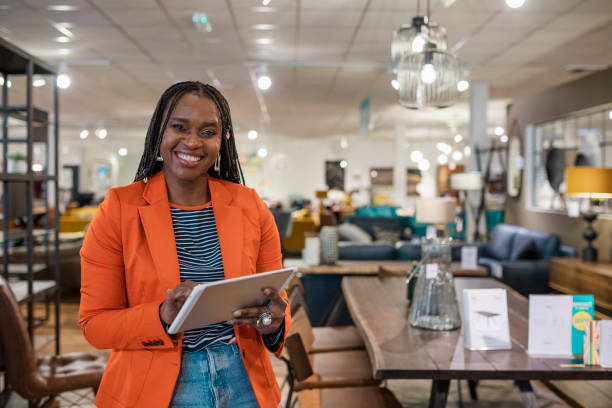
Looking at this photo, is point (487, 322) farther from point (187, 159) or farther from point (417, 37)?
point (417, 37)

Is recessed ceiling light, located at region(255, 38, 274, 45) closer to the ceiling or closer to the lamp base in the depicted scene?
the ceiling

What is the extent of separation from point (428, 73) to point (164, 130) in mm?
2223

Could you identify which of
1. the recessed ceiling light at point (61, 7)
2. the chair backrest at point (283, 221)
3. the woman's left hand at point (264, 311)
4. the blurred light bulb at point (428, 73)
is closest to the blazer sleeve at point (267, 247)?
the woman's left hand at point (264, 311)

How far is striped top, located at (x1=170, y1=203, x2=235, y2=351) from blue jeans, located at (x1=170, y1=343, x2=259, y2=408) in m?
0.03

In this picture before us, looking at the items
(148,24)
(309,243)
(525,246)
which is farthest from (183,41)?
(525,246)

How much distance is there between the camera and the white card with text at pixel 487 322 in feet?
7.48

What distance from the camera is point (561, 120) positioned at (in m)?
7.20

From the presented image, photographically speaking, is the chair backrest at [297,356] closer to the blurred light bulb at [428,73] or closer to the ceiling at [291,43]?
the blurred light bulb at [428,73]

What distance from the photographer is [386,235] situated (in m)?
9.55

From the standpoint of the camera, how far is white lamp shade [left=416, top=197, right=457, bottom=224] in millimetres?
4793

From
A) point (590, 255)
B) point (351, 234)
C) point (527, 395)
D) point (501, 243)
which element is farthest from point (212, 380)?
point (501, 243)

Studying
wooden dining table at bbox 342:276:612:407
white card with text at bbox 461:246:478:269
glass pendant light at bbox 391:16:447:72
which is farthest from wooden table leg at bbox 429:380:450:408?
white card with text at bbox 461:246:478:269

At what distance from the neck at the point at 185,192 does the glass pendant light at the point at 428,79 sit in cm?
216

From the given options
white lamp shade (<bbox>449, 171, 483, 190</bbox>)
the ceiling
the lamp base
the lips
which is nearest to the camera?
the lips
